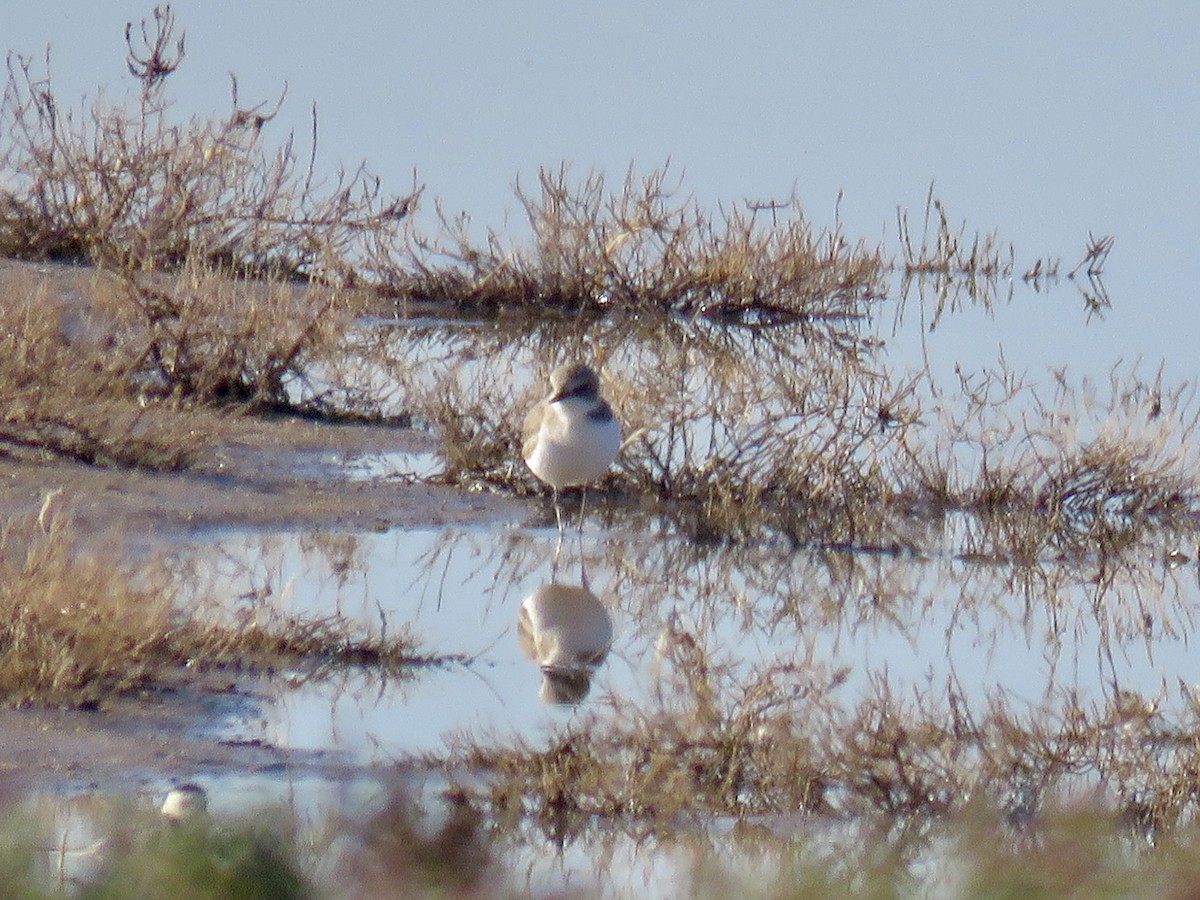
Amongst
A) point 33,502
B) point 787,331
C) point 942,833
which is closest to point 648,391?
point 33,502

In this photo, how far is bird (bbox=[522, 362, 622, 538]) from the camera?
9508mm

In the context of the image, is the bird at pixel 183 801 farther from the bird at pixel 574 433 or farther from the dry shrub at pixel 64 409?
the dry shrub at pixel 64 409

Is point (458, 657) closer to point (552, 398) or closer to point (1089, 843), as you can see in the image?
point (552, 398)

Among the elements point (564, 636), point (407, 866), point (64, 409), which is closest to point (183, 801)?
point (407, 866)

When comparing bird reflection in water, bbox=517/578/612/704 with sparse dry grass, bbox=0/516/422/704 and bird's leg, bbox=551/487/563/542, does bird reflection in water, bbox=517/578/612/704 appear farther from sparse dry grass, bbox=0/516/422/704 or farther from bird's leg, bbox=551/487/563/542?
bird's leg, bbox=551/487/563/542

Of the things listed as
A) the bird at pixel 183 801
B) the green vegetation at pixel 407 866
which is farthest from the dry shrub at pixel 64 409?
the green vegetation at pixel 407 866

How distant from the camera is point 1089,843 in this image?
3652mm

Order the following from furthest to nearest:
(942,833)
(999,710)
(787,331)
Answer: (787,331) → (999,710) → (942,833)

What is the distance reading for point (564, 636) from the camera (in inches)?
325

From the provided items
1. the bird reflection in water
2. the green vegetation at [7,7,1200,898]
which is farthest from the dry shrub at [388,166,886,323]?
the bird reflection in water

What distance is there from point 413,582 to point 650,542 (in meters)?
1.44

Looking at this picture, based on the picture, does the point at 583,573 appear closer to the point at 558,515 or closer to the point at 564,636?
the point at 558,515

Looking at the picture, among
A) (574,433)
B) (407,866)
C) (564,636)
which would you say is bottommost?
(564,636)

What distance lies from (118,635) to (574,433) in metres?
3.24
